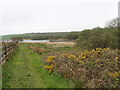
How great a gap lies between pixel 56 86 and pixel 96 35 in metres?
12.6

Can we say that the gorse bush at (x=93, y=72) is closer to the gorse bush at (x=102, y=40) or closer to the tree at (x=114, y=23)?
the gorse bush at (x=102, y=40)

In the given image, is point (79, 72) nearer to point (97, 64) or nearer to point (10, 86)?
point (97, 64)

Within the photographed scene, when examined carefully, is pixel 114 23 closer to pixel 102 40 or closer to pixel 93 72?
pixel 102 40

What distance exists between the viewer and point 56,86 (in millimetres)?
6000

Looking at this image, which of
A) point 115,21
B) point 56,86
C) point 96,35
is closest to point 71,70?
point 56,86

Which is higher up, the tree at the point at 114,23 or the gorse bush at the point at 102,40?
the tree at the point at 114,23

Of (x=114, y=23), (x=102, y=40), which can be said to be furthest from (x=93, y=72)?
(x=114, y=23)

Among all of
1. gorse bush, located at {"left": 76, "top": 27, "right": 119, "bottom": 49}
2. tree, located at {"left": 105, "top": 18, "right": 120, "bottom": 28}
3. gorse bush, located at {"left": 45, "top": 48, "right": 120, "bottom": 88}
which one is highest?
tree, located at {"left": 105, "top": 18, "right": 120, "bottom": 28}

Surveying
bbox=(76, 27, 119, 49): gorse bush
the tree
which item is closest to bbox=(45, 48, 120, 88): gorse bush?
bbox=(76, 27, 119, 49): gorse bush

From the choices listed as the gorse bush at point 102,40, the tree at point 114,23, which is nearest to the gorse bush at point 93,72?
the gorse bush at point 102,40

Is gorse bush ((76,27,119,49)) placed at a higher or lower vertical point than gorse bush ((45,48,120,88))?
higher

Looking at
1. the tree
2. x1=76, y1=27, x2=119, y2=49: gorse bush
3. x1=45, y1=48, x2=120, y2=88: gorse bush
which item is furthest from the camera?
the tree

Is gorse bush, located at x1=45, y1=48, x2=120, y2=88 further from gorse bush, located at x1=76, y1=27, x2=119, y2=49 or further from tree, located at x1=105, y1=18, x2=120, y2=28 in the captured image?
tree, located at x1=105, y1=18, x2=120, y2=28

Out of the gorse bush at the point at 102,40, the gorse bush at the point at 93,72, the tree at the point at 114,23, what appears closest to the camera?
the gorse bush at the point at 93,72
